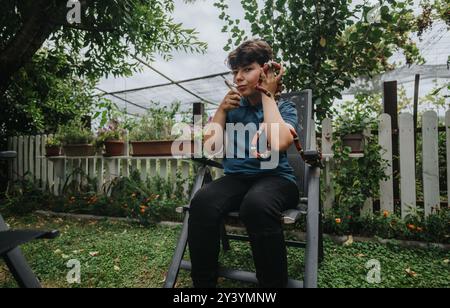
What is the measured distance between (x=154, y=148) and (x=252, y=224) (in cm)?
235

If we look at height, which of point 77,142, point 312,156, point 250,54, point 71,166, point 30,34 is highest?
point 30,34

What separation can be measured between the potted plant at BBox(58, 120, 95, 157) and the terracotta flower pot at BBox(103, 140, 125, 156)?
0.31 metres

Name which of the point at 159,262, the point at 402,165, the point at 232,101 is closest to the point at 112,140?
the point at 159,262

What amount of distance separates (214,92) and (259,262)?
17.7 feet

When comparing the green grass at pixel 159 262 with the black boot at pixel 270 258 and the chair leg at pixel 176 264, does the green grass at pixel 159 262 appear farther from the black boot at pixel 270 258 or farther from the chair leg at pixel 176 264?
the black boot at pixel 270 258

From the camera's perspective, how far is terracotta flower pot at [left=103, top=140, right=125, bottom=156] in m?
3.53

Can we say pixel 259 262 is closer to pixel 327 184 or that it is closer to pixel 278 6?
pixel 327 184

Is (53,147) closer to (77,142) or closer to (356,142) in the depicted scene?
(77,142)

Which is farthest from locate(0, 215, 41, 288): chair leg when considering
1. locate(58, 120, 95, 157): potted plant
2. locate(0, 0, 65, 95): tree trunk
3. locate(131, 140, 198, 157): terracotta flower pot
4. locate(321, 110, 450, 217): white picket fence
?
locate(58, 120, 95, 157): potted plant

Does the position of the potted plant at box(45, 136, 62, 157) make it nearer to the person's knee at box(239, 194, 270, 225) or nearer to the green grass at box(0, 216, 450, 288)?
the green grass at box(0, 216, 450, 288)

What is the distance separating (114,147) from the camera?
3.55 m

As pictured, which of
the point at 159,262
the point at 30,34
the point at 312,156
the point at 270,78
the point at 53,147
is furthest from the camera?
the point at 53,147

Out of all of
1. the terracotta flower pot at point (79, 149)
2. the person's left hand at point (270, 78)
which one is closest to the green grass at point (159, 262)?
the person's left hand at point (270, 78)
